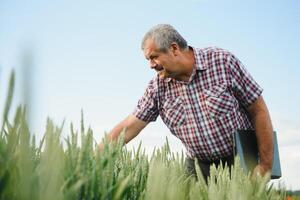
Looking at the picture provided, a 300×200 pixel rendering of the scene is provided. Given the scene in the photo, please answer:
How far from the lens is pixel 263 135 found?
314 centimetres

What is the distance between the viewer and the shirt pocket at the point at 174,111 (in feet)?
11.2

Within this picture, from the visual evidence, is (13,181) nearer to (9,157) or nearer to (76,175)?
(9,157)

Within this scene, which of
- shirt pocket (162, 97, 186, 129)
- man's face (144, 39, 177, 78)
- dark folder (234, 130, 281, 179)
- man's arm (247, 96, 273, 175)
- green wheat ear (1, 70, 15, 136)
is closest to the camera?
green wheat ear (1, 70, 15, 136)

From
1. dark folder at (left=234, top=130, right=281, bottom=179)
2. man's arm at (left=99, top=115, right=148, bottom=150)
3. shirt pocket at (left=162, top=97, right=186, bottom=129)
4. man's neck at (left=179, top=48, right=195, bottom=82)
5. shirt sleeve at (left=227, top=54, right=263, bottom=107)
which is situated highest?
man's neck at (left=179, top=48, right=195, bottom=82)

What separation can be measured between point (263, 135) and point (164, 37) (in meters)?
1.05

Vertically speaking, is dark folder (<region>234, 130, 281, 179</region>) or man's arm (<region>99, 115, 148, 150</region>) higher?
man's arm (<region>99, 115, 148, 150</region>)

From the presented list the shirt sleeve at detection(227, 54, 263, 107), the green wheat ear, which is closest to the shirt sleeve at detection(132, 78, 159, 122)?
the shirt sleeve at detection(227, 54, 263, 107)

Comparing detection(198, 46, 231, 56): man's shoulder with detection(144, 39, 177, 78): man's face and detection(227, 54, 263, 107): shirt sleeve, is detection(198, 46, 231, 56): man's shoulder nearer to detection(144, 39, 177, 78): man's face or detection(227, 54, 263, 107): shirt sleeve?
detection(227, 54, 263, 107): shirt sleeve

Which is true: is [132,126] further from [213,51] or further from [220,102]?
[213,51]

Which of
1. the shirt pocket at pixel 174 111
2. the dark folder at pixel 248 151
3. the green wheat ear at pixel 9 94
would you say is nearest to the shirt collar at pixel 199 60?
the shirt pocket at pixel 174 111

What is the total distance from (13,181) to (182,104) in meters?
2.84

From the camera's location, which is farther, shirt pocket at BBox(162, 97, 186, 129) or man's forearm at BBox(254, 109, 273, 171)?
shirt pocket at BBox(162, 97, 186, 129)

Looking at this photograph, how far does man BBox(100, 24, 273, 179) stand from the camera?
10.4 ft

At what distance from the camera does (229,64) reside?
320 cm
